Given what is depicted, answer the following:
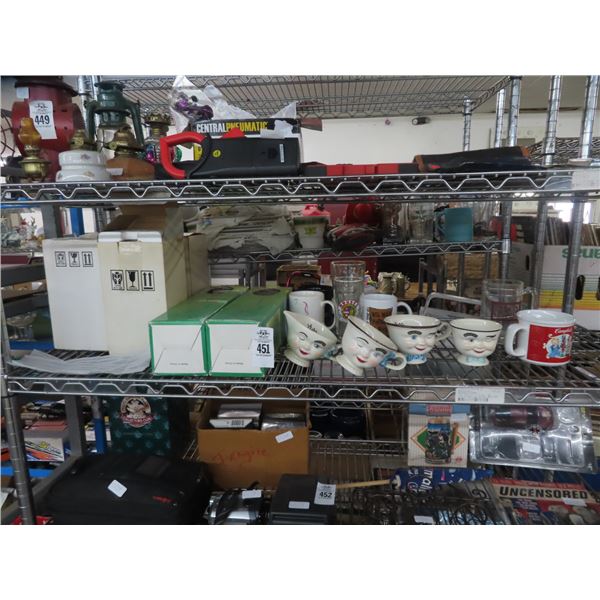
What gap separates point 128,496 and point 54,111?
0.85m

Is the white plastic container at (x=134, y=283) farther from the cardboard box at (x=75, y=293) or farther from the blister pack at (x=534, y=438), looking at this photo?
the blister pack at (x=534, y=438)

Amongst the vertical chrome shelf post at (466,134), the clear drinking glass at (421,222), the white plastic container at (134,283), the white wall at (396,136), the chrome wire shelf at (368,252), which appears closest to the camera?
the white plastic container at (134,283)

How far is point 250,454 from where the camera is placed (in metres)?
1.03

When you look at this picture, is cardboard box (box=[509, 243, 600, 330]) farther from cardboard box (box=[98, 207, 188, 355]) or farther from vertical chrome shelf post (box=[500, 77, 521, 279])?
cardboard box (box=[98, 207, 188, 355])

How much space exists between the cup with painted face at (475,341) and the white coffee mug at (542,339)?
0.04 metres

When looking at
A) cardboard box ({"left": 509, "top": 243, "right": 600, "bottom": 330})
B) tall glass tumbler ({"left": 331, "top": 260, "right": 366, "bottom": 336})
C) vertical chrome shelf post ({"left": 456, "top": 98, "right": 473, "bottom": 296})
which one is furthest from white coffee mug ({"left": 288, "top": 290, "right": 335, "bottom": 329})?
vertical chrome shelf post ({"left": 456, "top": 98, "right": 473, "bottom": 296})

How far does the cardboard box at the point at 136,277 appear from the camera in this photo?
0.78 meters

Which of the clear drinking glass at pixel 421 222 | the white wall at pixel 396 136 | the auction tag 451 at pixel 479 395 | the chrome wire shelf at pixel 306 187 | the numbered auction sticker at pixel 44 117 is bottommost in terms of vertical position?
the auction tag 451 at pixel 479 395

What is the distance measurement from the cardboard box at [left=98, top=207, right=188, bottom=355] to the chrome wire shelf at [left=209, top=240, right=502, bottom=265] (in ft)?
1.43

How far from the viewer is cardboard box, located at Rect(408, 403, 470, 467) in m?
1.01

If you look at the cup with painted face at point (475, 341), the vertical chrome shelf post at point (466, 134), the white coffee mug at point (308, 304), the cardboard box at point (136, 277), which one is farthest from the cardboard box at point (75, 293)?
the vertical chrome shelf post at point (466, 134)

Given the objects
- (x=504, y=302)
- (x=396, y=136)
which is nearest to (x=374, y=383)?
(x=504, y=302)

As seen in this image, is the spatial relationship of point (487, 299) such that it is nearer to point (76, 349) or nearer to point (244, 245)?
point (244, 245)

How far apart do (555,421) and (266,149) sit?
0.95m
